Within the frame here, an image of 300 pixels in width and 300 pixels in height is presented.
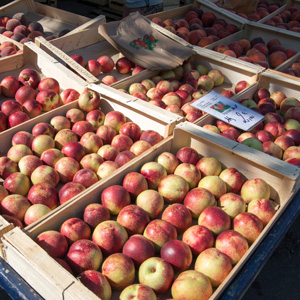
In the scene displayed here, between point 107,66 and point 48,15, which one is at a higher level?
point 48,15

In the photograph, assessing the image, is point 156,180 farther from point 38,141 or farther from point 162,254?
point 38,141

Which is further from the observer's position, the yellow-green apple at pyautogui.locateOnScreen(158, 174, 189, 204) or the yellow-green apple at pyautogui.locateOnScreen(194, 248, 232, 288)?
the yellow-green apple at pyautogui.locateOnScreen(158, 174, 189, 204)

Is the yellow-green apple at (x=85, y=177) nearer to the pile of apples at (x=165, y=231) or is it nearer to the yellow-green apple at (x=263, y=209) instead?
the pile of apples at (x=165, y=231)

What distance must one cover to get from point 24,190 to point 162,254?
2.81 ft

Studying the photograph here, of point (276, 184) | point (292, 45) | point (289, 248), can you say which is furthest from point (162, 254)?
point (292, 45)

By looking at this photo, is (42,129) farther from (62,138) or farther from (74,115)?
(74,115)

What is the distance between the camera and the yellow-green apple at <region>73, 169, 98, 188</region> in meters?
1.85

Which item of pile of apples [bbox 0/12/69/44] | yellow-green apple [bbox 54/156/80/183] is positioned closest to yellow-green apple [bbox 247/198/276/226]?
yellow-green apple [bbox 54/156/80/183]

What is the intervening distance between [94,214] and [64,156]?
23.9 inches

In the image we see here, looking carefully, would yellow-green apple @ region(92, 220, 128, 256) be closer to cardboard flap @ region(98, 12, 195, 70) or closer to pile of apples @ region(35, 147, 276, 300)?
pile of apples @ region(35, 147, 276, 300)

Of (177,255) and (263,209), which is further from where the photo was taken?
(263,209)

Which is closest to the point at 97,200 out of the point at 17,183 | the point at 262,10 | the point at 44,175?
the point at 44,175

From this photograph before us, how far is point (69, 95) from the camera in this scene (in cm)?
257

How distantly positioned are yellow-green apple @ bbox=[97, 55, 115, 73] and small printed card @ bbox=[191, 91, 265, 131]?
1097 mm
